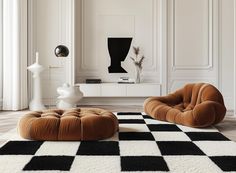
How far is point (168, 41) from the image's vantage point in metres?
4.86

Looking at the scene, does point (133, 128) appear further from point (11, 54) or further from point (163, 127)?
point (11, 54)

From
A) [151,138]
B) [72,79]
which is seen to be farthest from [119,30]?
[151,138]

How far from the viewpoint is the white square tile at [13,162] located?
5.15ft

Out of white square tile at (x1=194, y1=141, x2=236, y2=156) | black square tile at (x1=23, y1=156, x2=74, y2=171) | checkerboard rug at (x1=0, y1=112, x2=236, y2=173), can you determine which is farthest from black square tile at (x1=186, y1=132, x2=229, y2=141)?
black square tile at (x1=23, y1=156, x2=74, y2=171)

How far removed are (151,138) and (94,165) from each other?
76 cm

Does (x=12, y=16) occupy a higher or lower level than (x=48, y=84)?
higher

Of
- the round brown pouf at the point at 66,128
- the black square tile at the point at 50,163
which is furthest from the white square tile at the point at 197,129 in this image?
the black square tile at the point at 50,163

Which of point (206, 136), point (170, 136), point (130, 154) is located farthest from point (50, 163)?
point (206, 136)

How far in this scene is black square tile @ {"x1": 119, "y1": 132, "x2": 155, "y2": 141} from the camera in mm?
2297

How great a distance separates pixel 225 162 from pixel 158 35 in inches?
140

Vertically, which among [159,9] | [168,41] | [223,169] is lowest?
[223,169]

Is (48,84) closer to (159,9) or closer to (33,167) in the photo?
(159,9)

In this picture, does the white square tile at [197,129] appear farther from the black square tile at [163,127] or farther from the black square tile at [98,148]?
the black square tile at [98,148]

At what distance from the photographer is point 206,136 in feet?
7.88
